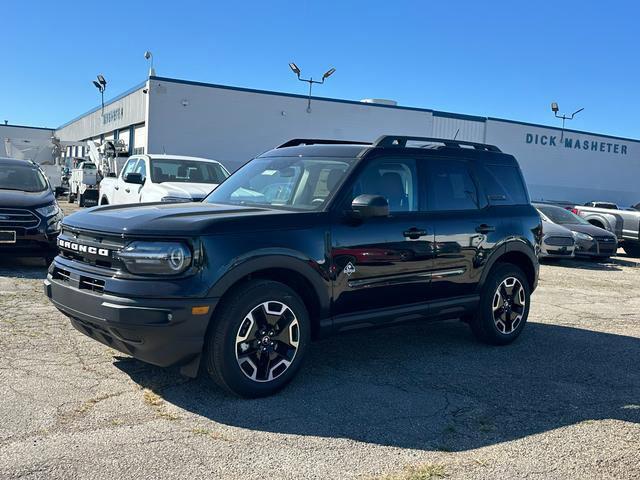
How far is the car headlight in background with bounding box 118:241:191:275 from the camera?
3.93 metres

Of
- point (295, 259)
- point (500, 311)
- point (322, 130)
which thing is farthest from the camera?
point (322, 130)

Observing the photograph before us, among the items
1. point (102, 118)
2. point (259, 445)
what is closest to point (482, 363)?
point (259, 445)

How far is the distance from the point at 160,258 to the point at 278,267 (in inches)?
32.1

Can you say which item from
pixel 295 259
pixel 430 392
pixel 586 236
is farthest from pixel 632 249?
pixel 295 259

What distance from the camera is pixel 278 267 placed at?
4297 millimetres

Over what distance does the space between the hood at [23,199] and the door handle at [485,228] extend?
638 cm

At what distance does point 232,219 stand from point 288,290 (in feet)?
2.11

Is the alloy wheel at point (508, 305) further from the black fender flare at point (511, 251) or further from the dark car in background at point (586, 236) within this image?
the dark car in background at point (586, 236)

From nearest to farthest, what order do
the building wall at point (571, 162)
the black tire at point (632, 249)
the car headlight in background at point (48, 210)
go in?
the car headlight in background at point (48, 210) < the black tire at point (632, 249) < the building wall at point (571, 162)

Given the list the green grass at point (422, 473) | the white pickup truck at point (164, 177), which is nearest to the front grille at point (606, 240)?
the white pickup truck at point (164, 177)

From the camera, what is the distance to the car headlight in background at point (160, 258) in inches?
155

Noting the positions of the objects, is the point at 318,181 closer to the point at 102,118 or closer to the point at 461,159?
the point at 461,159

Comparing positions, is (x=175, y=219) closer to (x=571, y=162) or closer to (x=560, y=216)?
(x=560, y=216)

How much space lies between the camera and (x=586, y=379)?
5.19 meters
